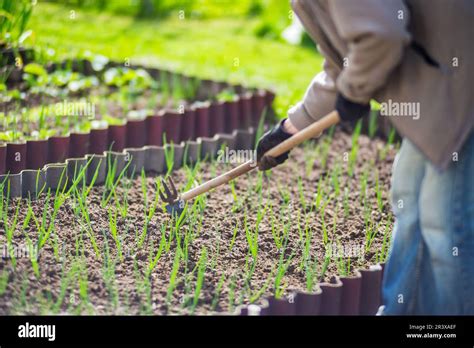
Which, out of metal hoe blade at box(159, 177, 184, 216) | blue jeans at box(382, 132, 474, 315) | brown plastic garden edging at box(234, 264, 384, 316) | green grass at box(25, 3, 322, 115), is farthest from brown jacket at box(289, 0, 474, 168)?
green grass at box(25, 3, 322, 115)

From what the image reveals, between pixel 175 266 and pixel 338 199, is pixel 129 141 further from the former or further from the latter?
pixel 175 266

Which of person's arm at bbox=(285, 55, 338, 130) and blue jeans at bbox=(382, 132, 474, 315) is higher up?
person's arm at bbox=(285, 55, 338, 130)

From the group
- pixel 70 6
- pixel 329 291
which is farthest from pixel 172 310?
pixel 70 6

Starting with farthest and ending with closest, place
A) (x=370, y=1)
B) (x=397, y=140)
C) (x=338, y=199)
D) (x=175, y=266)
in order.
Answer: (x=397, y=140), (x=338, y=199), (x=175, y=266), (x=370, y=1)

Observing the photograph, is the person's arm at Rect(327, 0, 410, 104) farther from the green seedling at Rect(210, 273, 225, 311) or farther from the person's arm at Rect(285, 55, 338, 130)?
the green seedling at Rect(210, 273, 225, 311)

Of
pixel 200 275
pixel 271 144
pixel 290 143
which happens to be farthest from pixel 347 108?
pixel 200 275

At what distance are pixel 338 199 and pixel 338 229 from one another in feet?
1.38

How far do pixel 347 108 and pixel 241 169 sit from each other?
69 cm

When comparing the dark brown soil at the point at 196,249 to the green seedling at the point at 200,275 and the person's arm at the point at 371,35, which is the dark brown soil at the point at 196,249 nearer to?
the green seedling at the point at 200,275

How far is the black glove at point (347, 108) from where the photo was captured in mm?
3146

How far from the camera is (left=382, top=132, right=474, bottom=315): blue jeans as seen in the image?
3014mm

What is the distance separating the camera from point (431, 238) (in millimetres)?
3068

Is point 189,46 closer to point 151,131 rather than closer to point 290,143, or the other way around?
point 151,131

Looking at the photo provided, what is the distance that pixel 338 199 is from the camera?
14.9ft
